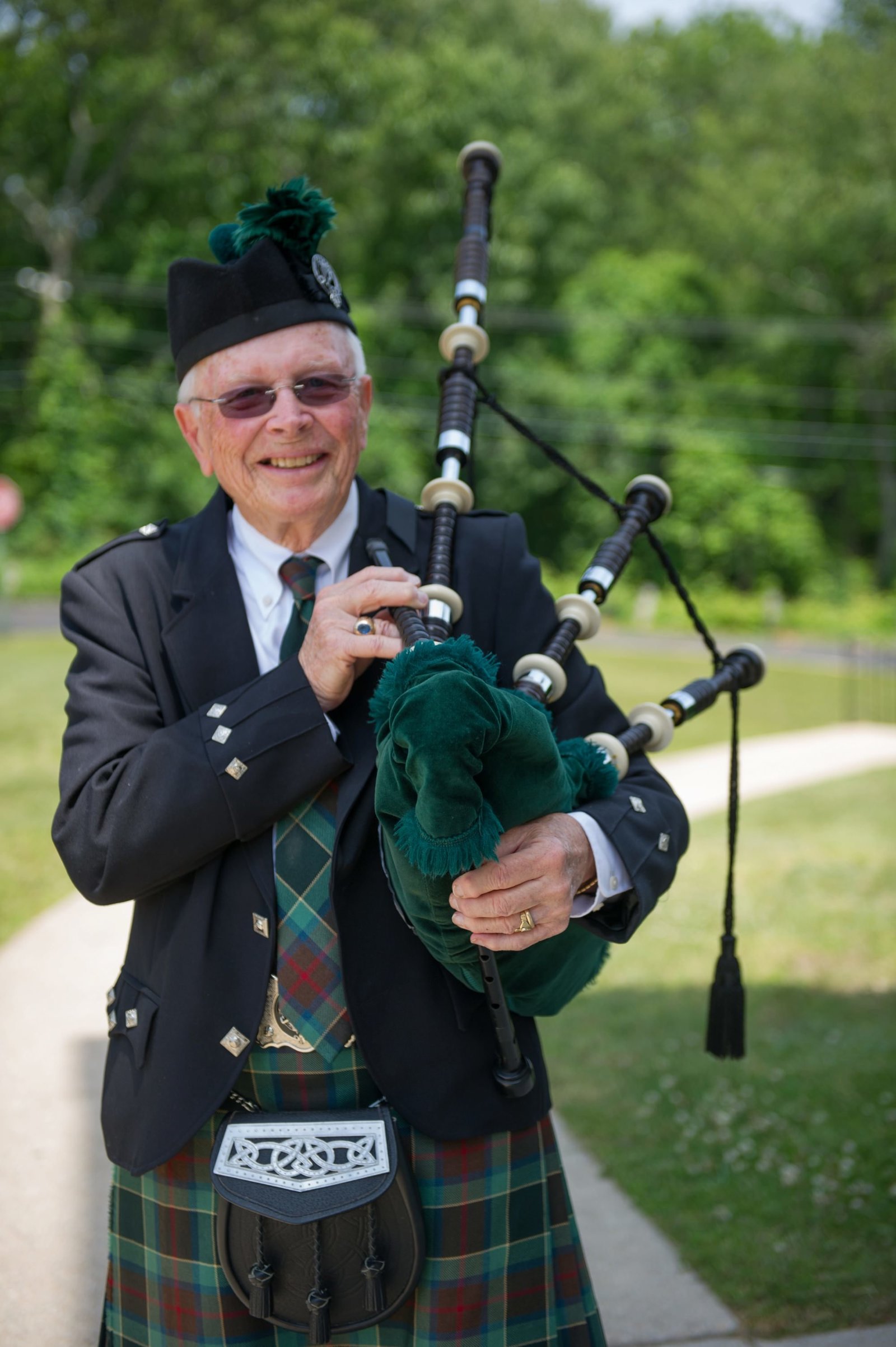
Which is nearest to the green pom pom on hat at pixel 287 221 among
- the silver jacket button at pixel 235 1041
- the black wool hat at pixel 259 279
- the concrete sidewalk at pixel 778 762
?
the black wool hat at pixel 259 279

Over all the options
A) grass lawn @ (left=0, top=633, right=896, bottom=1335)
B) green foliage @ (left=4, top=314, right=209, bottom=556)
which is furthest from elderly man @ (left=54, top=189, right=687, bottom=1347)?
green foliage @ (left=4, top=314, right=209, bottom=556)

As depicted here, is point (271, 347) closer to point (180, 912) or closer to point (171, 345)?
point (171, 345)

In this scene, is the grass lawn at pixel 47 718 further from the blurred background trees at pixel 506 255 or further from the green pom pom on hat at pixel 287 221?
the blurred background trees at pixel 506 255

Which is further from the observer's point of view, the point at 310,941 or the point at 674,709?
the point at 674,709

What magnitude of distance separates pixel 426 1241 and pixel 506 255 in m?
23.6

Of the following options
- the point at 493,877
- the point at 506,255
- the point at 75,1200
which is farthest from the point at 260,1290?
the point at 506,255

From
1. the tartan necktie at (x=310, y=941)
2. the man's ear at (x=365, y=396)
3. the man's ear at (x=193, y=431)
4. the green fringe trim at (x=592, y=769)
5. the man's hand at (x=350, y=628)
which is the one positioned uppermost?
the man's ear at (x=365, y=396)

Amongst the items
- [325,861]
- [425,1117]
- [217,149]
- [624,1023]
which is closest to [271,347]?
[325,861]

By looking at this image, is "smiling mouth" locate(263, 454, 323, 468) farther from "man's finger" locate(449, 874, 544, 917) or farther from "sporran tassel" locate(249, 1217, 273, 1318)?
"sporran tassel" locate(249, 1217, 273, 1318)

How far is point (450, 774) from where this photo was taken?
117 centimetres

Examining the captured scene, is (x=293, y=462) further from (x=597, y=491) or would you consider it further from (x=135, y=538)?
(x=597, y=491)

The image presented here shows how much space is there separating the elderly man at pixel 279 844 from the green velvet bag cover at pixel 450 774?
125 millimetres

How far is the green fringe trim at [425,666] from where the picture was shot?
1.23 meters

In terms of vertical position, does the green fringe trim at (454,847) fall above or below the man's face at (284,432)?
below
